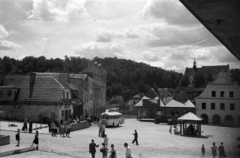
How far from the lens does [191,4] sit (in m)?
4.68

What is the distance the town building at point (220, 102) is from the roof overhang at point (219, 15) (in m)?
34.1

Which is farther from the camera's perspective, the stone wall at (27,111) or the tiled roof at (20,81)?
the tiled roof at (20,81)

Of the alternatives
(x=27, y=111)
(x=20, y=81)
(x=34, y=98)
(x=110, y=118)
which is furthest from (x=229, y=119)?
(x=20, y=81)

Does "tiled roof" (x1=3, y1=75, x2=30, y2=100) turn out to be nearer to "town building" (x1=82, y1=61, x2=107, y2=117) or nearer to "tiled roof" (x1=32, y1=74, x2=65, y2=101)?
"tiled roof" (x1=32, y1=74, x2=65, y2=101)

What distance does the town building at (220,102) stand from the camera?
39.2 m

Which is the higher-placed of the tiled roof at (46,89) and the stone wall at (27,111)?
the tiled roof at (46,89)

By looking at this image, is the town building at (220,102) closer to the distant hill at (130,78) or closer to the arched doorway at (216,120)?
the arched doorway at (216,120)

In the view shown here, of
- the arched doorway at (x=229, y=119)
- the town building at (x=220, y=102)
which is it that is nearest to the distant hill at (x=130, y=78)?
the town building at (x=220, y=102)

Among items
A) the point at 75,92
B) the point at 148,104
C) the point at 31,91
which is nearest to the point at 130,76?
the point at 148,104

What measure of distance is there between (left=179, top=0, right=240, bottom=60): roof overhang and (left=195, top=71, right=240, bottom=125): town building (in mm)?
34104

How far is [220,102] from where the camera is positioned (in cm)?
4050

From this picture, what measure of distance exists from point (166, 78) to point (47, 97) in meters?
72.4

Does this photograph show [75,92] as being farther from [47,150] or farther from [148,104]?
[47,150]

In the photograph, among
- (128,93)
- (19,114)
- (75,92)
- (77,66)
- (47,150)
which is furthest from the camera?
(128,93)
